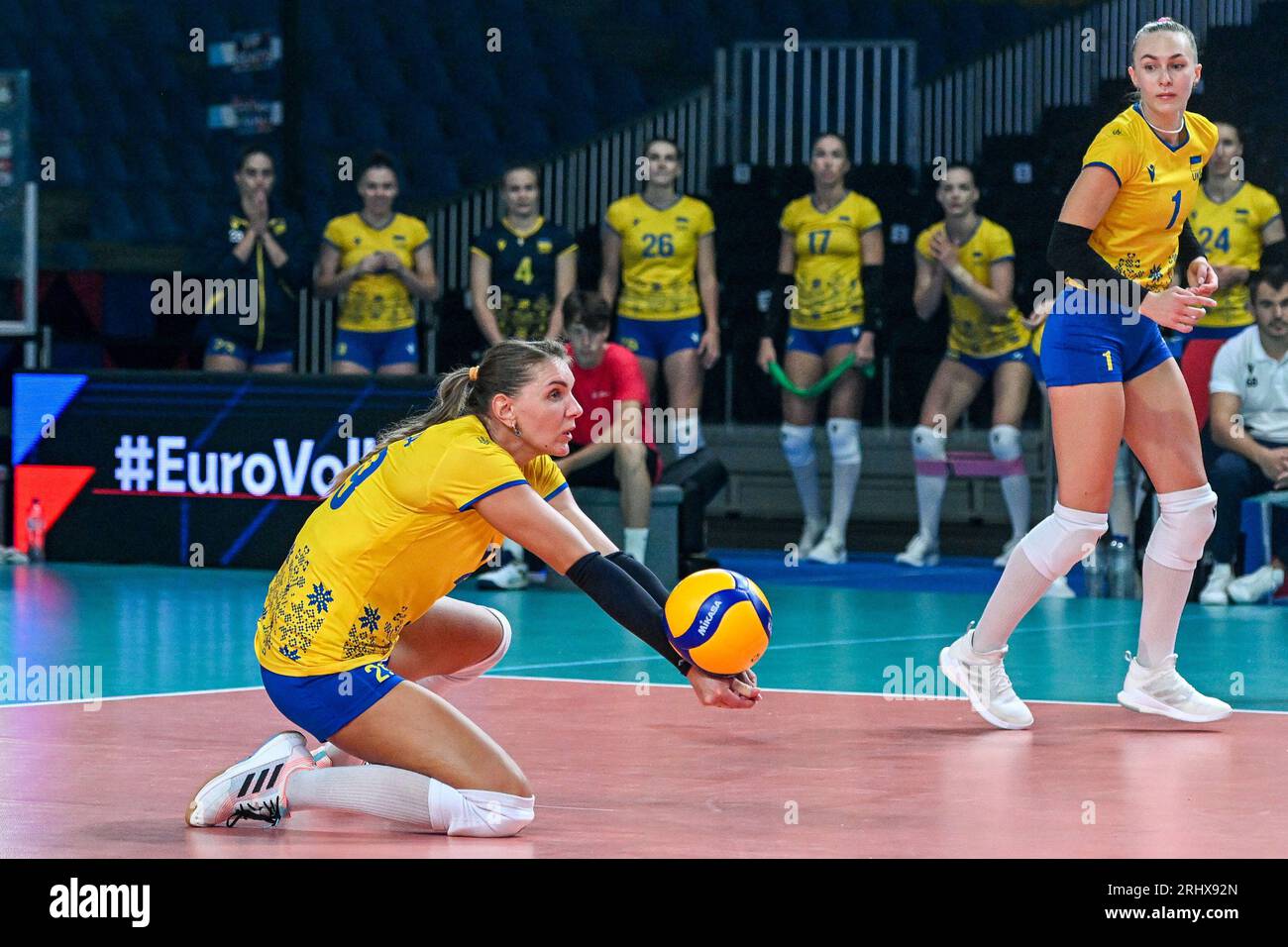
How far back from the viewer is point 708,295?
13109mm

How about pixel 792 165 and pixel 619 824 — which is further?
pixel 792 165

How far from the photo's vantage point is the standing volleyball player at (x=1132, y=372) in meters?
6.82

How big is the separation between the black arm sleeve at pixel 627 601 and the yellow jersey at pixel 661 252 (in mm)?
8318

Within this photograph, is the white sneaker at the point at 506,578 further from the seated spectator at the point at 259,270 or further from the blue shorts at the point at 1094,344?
the blue shorts at the point at 1094,344

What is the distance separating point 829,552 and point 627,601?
8451 mm

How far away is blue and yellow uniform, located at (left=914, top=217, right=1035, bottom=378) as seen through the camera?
1298cm

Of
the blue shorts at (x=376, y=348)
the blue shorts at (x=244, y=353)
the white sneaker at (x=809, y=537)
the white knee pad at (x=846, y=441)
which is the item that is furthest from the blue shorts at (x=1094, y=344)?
the blue shorts at (x=244, y=353)

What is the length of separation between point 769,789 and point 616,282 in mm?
7853

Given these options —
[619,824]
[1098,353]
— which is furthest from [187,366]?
[619,824]

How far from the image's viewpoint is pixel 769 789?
19.0 ft

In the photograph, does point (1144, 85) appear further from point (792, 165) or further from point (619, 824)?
point (792, 165)

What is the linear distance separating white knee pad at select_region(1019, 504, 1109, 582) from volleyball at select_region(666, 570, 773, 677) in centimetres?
226

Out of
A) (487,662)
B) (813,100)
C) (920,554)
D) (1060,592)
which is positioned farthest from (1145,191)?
(813,100)

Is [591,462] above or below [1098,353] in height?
below
